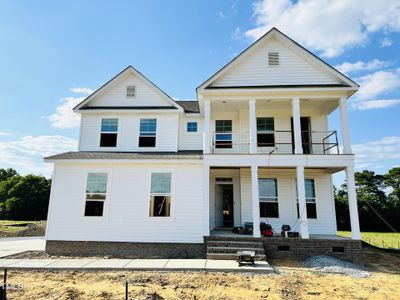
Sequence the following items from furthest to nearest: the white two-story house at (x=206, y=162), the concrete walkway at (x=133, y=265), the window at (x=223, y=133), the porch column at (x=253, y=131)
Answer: the window at (x=223, y=133) < the porch column at (x=253, y=131) < the white two-story house at (x=206, y=162) < the concrete walkway at (x=133, y=265)

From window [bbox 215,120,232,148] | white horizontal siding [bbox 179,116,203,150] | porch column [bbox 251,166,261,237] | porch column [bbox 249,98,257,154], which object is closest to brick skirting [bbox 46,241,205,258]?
porch column [bbox 251,166,261,237]

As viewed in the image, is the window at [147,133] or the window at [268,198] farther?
the window at [147,133]

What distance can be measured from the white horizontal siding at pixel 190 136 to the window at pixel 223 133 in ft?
2.95

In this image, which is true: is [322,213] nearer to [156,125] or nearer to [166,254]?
[166,254]

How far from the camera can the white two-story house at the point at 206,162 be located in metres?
11.2

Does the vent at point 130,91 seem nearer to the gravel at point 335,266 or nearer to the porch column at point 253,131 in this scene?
the porch column at point 253,131

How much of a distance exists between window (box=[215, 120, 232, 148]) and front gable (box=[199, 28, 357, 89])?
249 centimetres

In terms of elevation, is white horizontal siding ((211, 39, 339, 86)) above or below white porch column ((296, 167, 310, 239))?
above

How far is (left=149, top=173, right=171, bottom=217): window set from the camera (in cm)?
1146

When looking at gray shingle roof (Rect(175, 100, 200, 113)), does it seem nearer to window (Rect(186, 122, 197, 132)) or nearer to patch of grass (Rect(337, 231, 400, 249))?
window (Rect(186, 122, 197, 132))

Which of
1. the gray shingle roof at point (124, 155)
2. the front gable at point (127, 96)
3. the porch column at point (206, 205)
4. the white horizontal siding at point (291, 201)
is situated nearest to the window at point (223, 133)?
the white horizontal siding at point (291, 201)

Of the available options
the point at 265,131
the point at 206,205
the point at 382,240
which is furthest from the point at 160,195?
the point at 382,240

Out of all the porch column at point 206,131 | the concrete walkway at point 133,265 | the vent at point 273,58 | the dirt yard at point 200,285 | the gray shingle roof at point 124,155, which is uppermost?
the vent at point 273,58

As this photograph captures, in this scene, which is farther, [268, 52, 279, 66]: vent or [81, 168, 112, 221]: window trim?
[268, 52, 279, 66]: vent
